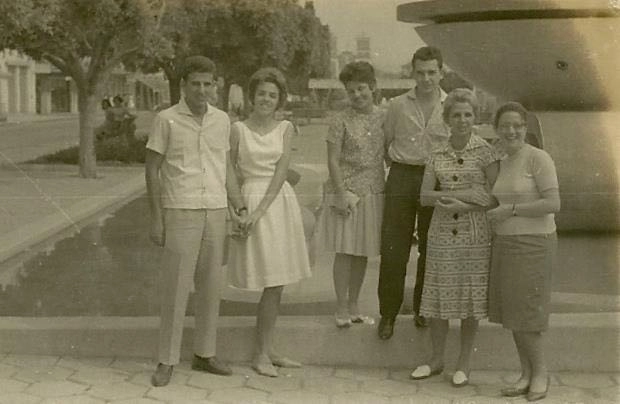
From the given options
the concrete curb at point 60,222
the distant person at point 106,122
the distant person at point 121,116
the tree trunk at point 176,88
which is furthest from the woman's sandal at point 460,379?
the distant person at point 106,122

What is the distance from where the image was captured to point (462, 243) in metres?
3.85

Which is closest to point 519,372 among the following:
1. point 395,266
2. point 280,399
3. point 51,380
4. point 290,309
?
point 395,266

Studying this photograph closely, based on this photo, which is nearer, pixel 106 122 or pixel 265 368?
pixel 265 368

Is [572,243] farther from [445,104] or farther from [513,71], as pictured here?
[445,104]

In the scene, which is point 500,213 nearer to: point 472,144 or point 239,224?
point 472,144

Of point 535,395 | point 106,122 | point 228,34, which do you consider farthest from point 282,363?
point 106,122

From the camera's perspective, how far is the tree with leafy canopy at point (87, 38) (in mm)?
11898

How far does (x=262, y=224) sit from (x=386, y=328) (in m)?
0.78

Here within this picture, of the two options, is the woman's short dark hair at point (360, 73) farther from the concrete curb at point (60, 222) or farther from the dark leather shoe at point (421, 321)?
the concrete curb at point (60, 222)

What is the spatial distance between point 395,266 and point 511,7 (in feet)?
9.65

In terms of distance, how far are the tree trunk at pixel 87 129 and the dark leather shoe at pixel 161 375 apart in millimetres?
9535

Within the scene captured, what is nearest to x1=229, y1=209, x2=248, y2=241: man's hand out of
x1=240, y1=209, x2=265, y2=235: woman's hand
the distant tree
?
x1=240, y1=209, x2=265, y2=235: woman's hand

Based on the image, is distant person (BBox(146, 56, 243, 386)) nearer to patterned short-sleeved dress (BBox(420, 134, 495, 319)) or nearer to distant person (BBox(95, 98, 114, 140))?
patterned short-sleeved dress (BBox(420, 134, 495, 319))

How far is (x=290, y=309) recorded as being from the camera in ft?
17.5
